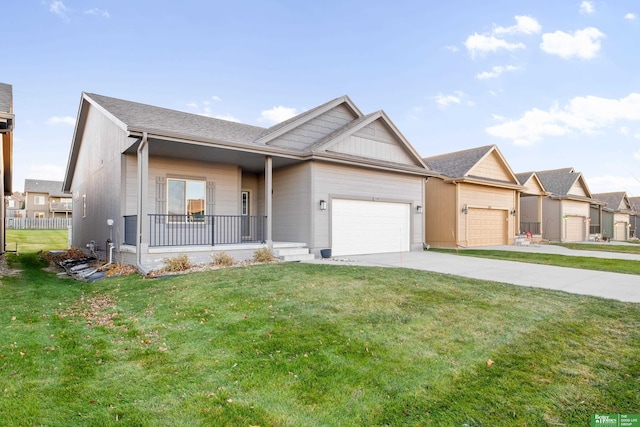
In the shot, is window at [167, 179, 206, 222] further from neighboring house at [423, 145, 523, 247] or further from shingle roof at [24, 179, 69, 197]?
shingle roof at [24, 179, 69, 197]

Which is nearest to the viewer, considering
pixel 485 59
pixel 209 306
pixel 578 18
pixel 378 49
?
pixel 209 306

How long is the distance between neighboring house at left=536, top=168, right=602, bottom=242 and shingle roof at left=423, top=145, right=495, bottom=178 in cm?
928

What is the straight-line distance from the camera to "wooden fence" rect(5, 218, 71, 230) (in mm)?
35344

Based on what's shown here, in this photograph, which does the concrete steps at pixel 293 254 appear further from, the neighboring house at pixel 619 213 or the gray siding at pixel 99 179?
the neighboring house at pixel 619 213

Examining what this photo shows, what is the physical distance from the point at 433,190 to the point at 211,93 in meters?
13.1

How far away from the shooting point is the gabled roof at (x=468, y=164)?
17.1 m

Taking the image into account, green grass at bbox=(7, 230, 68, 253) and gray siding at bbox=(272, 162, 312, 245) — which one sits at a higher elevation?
gray siding at bbox=(272, 162, 312, 245)

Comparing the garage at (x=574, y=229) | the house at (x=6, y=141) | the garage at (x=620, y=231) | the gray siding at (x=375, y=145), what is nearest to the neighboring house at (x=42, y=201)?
the house at (x=6, y=141)

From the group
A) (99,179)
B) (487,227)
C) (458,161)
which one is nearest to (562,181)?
(487,227)

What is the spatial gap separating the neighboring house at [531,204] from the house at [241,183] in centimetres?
1095

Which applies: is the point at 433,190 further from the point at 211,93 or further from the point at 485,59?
the point at 211,93


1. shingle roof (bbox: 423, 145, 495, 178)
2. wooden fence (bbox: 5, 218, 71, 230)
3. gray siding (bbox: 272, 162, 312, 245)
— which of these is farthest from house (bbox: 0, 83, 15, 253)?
wooden fence (bbox: 5, 218, 71, 230)

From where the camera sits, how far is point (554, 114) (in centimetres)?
1778

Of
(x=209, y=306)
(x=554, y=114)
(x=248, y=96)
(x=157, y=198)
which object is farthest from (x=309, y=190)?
(x=554, y=114)
